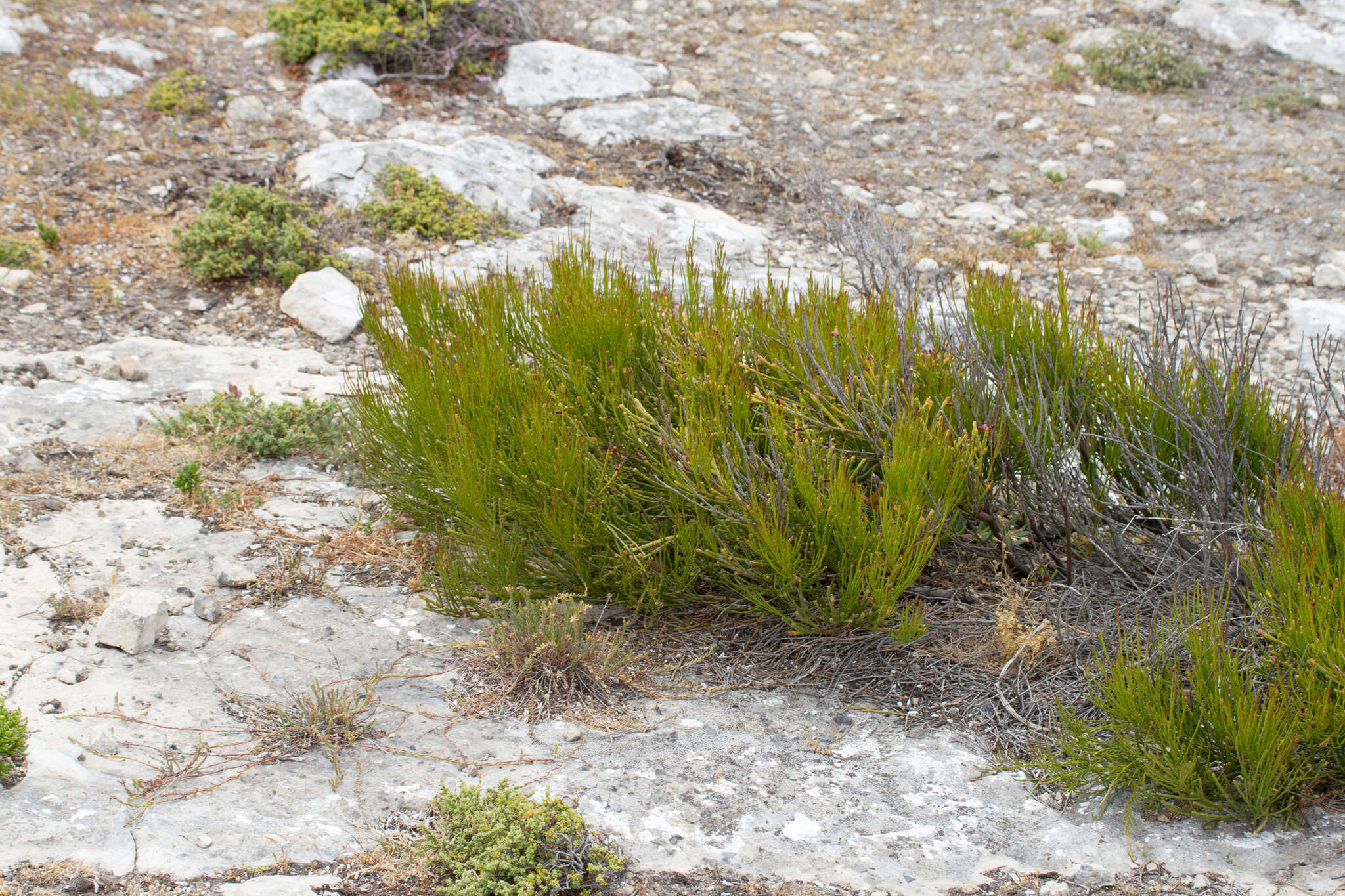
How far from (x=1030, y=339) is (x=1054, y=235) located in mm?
3814

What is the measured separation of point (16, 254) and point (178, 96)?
234 cm

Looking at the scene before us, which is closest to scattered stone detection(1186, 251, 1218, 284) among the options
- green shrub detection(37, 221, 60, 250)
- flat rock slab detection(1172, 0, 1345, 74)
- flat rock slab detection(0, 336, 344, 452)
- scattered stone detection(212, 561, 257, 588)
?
flat rock slab detection(1172, 0, 1345, 74)

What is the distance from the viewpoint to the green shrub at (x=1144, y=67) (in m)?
8.77

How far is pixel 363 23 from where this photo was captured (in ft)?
25.2

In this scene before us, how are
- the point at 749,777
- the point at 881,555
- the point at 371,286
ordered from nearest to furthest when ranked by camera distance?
1. the point at 749,777
2. the point at 881,555
3. the point at 371,286

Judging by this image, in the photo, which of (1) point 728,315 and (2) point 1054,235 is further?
(2) point 1054,235

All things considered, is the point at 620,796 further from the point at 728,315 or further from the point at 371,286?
the point at 371,286

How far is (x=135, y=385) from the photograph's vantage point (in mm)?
4668

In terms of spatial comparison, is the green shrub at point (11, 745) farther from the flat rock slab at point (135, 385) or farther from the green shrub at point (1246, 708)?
the green shrub at point (1246, 708)

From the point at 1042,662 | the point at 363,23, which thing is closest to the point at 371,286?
the point at 363,23

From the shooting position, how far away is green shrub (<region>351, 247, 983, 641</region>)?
2910 mm

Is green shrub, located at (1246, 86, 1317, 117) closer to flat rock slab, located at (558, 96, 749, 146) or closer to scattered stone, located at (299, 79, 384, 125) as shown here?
flat rock slab, located at (558, 96, 749, 146)

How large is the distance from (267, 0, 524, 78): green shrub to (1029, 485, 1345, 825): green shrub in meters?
7.23

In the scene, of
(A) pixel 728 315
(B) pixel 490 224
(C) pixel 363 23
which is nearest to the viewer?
(A) pixel 728 315
